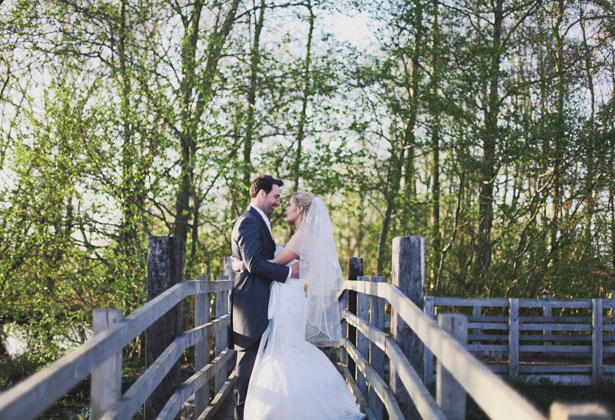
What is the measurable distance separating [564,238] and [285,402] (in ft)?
31.8

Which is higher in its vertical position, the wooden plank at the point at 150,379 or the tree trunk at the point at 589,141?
the tree trunk at the point at 589,141

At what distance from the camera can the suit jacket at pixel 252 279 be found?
5035 millimetres

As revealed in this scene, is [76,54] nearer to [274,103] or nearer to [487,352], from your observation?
[274,103]

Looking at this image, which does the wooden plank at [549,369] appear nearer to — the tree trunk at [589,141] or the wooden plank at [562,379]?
the wooden plank at [562,379]

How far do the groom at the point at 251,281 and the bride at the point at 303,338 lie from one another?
88 mm

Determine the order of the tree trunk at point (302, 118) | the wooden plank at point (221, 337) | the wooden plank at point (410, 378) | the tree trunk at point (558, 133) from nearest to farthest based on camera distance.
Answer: the wooden plank at point (410, 378) → the wooden plank at point (221, 337) → the tree trunk at point (558, 133) → the tree trunk at point (302, 118)

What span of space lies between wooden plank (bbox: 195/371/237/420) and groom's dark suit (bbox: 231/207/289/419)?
538mm

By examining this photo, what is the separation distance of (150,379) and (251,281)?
1.94 m

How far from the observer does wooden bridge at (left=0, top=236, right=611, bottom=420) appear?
5.82ft

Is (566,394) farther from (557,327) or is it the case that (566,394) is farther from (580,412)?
(580,412)

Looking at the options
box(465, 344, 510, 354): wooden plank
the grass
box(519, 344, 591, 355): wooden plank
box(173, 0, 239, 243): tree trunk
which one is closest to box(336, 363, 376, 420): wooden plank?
the grass

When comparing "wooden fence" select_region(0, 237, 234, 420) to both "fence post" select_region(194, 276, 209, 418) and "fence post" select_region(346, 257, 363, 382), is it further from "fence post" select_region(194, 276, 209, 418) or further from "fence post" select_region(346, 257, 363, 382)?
"fence post" select_region(346, 257, 363, 382)

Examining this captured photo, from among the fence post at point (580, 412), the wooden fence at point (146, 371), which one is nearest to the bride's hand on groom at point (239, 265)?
the wooden fence at point (146, 371)

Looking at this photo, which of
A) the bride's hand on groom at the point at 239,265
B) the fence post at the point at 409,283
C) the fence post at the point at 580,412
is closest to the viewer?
the fence post at the point at 580,412
